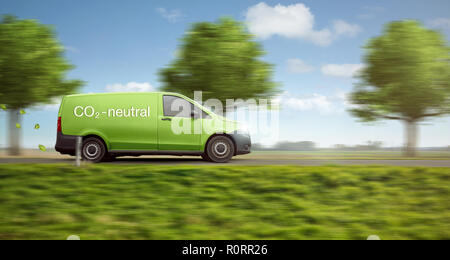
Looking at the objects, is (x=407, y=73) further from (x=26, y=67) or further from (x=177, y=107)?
(x=26, y=67)

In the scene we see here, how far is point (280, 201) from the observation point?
6.62 meters

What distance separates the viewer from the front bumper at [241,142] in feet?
34.8

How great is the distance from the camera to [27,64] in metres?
18.0

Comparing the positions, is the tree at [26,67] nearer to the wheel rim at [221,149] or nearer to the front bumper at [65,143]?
the front bumper at [65,143]

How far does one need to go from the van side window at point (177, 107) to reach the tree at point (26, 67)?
1063 cm

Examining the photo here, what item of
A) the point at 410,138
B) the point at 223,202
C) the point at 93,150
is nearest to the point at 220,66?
the point at 93,150

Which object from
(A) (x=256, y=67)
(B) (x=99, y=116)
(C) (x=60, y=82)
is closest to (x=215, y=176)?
(B) (x=99, y=116)

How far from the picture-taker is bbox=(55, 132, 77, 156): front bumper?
10266 mm

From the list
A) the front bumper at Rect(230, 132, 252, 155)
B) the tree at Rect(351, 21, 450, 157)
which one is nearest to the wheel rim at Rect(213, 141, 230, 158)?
the front bumper at Rect(230, 132, 252, 155)

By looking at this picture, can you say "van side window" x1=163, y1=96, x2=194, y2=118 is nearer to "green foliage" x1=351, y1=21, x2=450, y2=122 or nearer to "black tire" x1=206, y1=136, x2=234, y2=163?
"black tire" x1=206, y1=136, x2=234, y2=163

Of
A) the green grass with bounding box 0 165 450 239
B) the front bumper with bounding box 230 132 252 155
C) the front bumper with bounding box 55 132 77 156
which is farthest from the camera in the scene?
the front bumper with bounding box 230 132 252 155

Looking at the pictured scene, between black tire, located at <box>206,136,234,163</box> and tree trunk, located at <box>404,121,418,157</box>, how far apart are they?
1529 centimetres

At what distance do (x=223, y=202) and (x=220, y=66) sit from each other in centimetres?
1356
